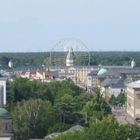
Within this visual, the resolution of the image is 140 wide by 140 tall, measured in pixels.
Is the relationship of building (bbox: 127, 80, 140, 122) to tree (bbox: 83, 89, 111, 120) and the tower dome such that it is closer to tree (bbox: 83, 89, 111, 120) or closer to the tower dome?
tree (bbox: 83, 89, 111, 120)

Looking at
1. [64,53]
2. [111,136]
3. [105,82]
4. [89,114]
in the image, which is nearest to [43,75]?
[105,82]

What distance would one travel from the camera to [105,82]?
109m

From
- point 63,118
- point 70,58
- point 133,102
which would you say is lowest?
point 133,102

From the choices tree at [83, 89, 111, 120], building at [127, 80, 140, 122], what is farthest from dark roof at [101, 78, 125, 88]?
tree at [83, 89, 111, 120]

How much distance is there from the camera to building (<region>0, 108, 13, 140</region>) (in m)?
51.7

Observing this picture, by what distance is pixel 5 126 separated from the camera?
173 feet

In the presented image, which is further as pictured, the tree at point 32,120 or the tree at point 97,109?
the tree at point 97,109

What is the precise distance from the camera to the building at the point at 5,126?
51.7 metres

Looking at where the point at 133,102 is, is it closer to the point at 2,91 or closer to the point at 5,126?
the point at 2,91

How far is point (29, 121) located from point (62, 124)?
5.37 feet

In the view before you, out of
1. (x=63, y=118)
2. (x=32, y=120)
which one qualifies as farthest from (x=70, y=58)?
(x=32, y=120)

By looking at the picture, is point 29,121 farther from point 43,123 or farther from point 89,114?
point 89,114

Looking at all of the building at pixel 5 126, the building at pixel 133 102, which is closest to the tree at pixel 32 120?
the building at pixel 5 126

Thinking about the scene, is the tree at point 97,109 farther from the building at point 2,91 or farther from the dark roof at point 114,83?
the dark roof at point 114,83
